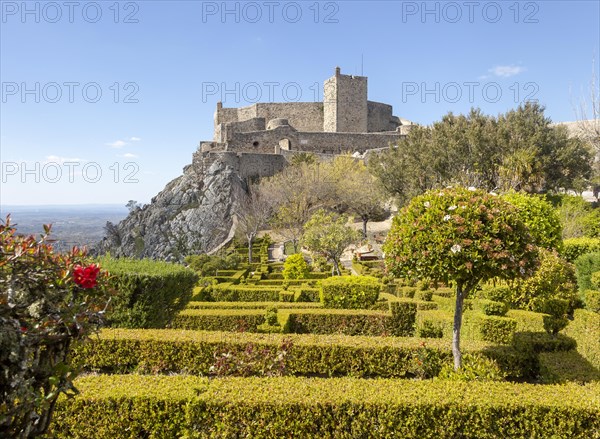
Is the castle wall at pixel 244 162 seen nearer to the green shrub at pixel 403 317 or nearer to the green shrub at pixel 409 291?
the green shrub at pixel 409 291

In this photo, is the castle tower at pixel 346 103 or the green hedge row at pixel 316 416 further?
the castle tower at pixel 346 103

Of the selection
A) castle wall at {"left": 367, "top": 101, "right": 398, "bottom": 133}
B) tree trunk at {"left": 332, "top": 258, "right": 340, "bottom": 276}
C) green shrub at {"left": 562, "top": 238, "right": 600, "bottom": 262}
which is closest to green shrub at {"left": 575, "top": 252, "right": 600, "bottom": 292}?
green shrub at {"left": 562, "top": 238, "right": 600, "bottom": 262}

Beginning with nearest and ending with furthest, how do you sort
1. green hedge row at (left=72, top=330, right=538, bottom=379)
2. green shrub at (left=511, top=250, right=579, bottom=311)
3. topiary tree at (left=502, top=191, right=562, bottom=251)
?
green hedge row at (left=72, top=330, right=538, bottom=379), green shrub at (left=511, top=250, right=579, bottom=311), topiary tree at (left=502, top=191, right=562, bottom=251)

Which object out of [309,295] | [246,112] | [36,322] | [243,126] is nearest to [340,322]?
[309,295]

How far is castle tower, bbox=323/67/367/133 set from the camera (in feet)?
180

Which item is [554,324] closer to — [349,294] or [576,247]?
[349,294]

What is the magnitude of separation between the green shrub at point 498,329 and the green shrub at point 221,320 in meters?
5.14

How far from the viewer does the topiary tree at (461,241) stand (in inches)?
238

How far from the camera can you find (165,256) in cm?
3803

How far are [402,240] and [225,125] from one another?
1832 inches

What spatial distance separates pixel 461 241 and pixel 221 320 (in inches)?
267

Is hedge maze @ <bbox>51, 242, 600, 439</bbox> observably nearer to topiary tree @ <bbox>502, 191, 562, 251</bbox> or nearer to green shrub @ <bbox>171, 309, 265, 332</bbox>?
green shrub @ <bbox>171, 309, 265, 332</bbox>

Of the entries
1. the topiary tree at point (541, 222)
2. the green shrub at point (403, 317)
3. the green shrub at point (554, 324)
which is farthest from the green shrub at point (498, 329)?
the topiary tree at point (541, 222)

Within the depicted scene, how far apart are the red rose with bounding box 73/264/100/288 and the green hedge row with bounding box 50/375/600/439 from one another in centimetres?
242
